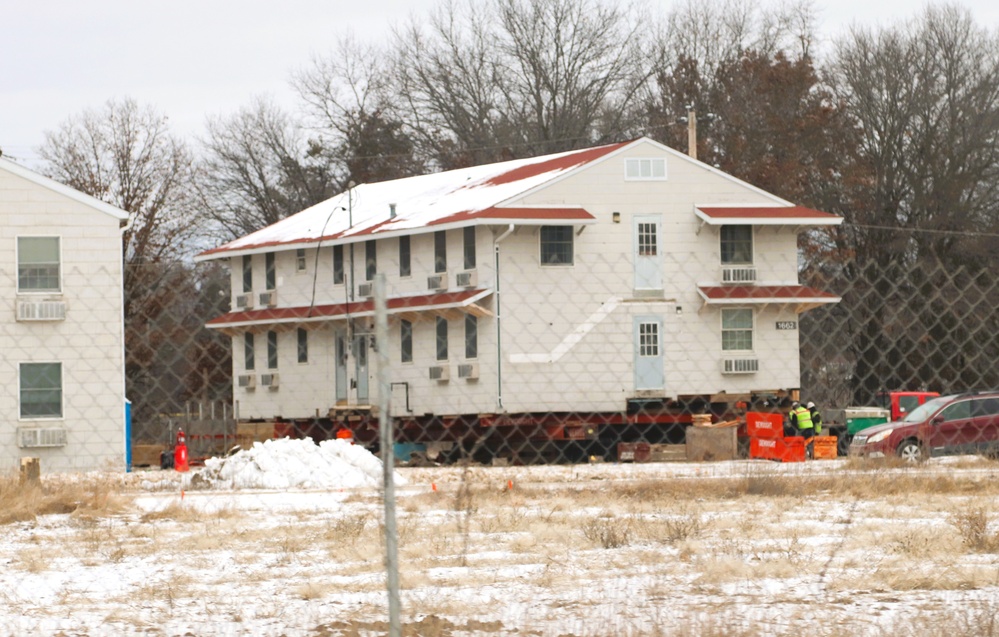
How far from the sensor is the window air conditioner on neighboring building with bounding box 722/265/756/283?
41531mm

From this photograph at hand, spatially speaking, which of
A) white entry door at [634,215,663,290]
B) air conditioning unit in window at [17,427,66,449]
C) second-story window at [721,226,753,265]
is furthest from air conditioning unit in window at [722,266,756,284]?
air conditioning unit in window at [17,427,66,449]

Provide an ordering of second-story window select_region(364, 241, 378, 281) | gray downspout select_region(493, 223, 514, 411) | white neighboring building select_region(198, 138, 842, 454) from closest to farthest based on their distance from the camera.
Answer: gray downspout select_region(493, 223, 514, 411) < white neighboring building select_region(198, 138, 842, 454) < second-story window select_region(364, 241, 378, 281)

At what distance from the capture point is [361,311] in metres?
40.7

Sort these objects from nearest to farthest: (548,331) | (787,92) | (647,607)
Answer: (647,607), (548,331), (787,92)

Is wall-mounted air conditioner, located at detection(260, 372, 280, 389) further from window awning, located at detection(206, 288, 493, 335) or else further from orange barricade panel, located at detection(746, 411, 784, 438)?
orange barricade panel, located at detection(746, 411, 784, 438)

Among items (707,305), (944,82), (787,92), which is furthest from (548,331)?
(944,82)

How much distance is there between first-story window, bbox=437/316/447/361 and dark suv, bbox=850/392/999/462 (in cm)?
1261

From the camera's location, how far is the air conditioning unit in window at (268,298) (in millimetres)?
47219

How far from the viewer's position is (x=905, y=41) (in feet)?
206

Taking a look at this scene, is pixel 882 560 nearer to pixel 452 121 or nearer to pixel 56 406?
pixel 56 406

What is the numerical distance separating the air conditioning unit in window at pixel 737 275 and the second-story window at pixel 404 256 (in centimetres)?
860

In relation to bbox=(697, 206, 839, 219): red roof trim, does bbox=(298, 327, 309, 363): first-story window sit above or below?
below

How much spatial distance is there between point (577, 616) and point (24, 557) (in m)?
5.29

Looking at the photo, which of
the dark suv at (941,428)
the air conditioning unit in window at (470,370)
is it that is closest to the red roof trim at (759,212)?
the air conditioning unit in window at (470,370)
